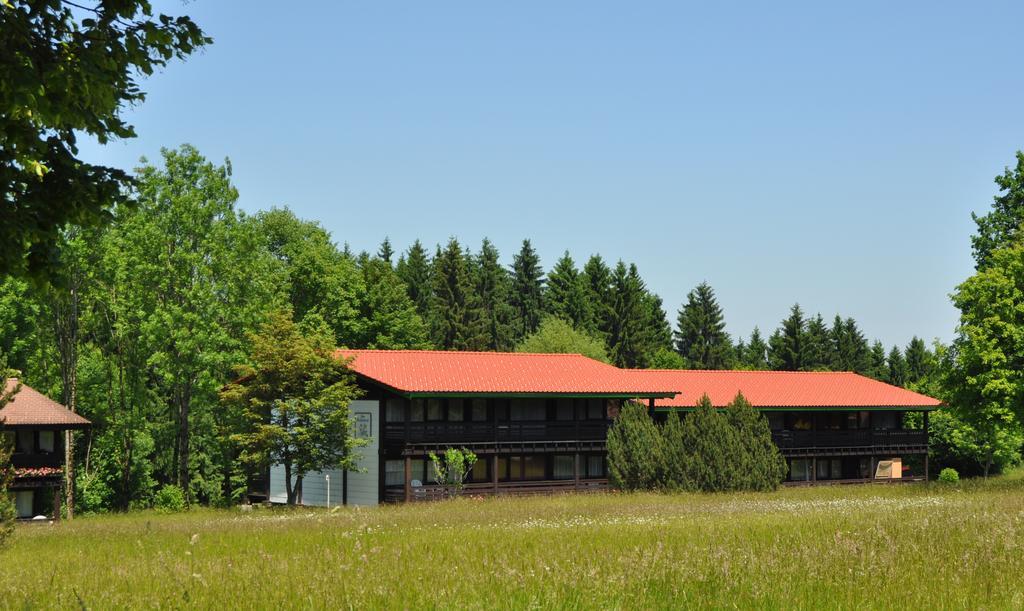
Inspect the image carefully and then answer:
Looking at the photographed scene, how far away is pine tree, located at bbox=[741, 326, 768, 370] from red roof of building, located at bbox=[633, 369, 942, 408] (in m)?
49.1

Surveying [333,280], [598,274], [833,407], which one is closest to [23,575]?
[833,407]

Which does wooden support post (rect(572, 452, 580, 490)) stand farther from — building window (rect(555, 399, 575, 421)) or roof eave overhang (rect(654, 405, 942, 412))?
roof eave overhang (rect(654, 405, 942, 412))

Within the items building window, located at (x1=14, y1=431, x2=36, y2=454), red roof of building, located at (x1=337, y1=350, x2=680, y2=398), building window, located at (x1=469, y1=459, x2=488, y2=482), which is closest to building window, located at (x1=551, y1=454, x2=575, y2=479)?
building window, located at (x1=469, y1=459, x2=488, y2=482)

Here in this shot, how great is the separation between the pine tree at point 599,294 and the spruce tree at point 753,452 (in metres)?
51.5

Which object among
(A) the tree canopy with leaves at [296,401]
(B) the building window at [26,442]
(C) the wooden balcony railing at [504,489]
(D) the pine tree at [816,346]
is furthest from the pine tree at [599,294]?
(B) the building window at [26,442]

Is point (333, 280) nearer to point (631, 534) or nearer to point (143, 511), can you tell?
point (143, 511)

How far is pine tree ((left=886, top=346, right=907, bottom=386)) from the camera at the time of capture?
112m

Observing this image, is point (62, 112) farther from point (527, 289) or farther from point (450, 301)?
point (527, 289)

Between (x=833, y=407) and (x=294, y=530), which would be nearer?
(x=294, y=530)

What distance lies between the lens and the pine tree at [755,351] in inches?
4550

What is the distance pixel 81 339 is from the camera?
203 ft

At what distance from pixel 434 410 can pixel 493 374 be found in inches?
134

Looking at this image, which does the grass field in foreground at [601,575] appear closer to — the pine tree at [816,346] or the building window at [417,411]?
the building window at [417,411]

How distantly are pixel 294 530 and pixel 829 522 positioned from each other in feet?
35.0
